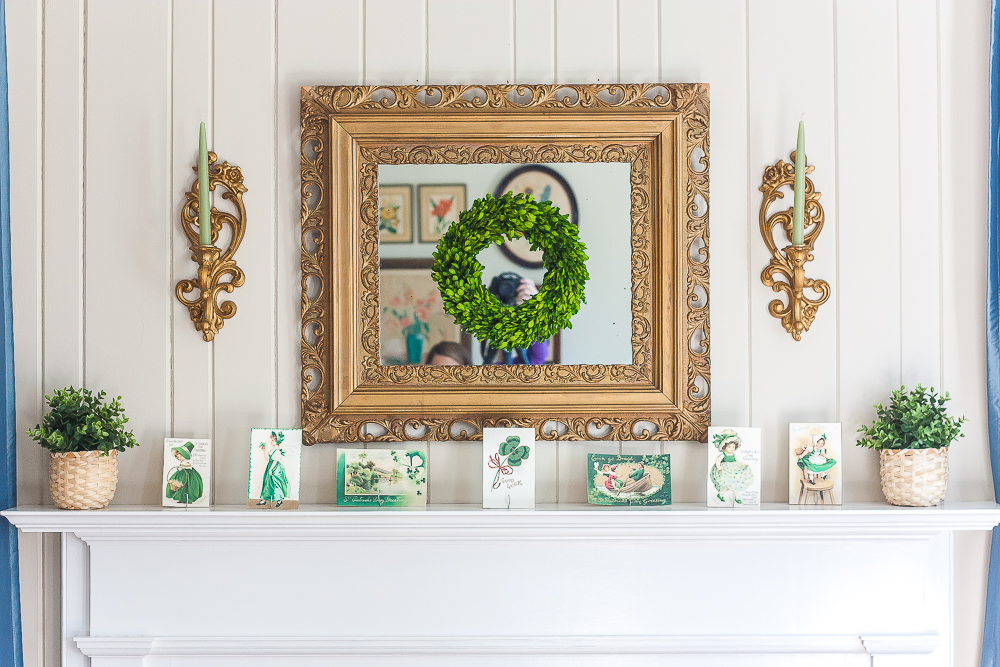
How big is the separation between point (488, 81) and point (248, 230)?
64 centimetres

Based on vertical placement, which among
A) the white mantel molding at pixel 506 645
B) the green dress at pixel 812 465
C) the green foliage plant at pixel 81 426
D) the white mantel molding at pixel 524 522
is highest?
the green foliage plant at pixel 81 426

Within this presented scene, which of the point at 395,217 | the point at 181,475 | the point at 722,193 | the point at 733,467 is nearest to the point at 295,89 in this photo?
the point at 395,217

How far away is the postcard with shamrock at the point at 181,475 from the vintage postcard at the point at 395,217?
62 centimetres

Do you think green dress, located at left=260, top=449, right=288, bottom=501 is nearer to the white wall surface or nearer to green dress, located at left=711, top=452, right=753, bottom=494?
the white wall surface

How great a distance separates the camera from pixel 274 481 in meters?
1.42

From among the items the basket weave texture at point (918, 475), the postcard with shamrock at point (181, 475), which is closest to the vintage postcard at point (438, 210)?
the postcard with shamrock at point (181, 475)

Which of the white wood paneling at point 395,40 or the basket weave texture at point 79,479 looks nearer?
the basket weave texture at point 79,479

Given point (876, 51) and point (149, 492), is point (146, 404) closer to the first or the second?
point (149, 492)

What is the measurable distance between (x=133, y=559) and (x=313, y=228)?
2.63 feet

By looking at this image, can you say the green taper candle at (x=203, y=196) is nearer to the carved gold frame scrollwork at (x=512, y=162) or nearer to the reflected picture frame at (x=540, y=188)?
the carved gold frame scrollwork at (x=512, y=162)

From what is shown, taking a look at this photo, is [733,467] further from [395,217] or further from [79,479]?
[79,479]

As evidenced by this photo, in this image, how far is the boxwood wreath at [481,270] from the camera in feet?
4.74

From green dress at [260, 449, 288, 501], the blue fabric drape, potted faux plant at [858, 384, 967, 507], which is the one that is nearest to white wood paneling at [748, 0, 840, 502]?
potted faux plant at [858, 384, 967, 507]

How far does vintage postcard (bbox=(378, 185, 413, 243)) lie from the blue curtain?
82 centimetres
